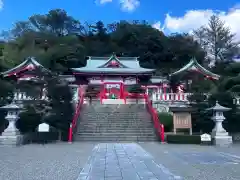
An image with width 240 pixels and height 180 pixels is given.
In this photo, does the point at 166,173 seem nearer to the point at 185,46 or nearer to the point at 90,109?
the point at 90,109

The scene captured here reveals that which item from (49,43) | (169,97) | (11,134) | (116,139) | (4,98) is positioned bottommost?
(116,139)

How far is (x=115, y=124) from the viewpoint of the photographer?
20141 mm

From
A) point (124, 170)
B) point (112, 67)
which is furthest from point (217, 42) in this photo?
point (124, 170)

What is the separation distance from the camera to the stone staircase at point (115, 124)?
1812 centimetres

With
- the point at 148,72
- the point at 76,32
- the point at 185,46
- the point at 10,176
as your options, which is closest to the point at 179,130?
the point at 148,72

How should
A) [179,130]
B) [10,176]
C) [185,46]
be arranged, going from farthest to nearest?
1. [185,46]
2. [179,130]
3. [10,176]

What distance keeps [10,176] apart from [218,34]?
55144 mm

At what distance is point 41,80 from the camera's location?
21.1m

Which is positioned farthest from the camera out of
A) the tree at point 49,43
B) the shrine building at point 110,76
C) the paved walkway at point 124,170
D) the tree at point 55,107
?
the tree at point 49,43

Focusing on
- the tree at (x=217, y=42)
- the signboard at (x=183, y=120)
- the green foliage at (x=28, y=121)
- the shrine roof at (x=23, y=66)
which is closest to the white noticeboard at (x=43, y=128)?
the green foliage at (x=28, y=121)

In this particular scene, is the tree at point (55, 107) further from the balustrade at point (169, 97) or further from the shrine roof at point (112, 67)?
the shrine roof at point (112, 67)

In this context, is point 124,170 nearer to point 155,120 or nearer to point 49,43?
point 155,120

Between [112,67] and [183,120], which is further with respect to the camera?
[112,67]

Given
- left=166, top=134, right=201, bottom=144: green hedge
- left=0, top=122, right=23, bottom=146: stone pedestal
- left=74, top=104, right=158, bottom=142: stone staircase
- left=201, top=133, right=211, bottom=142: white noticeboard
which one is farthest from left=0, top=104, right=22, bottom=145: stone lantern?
left=201, top=133, right=211, bottom=142: white noticeboard
